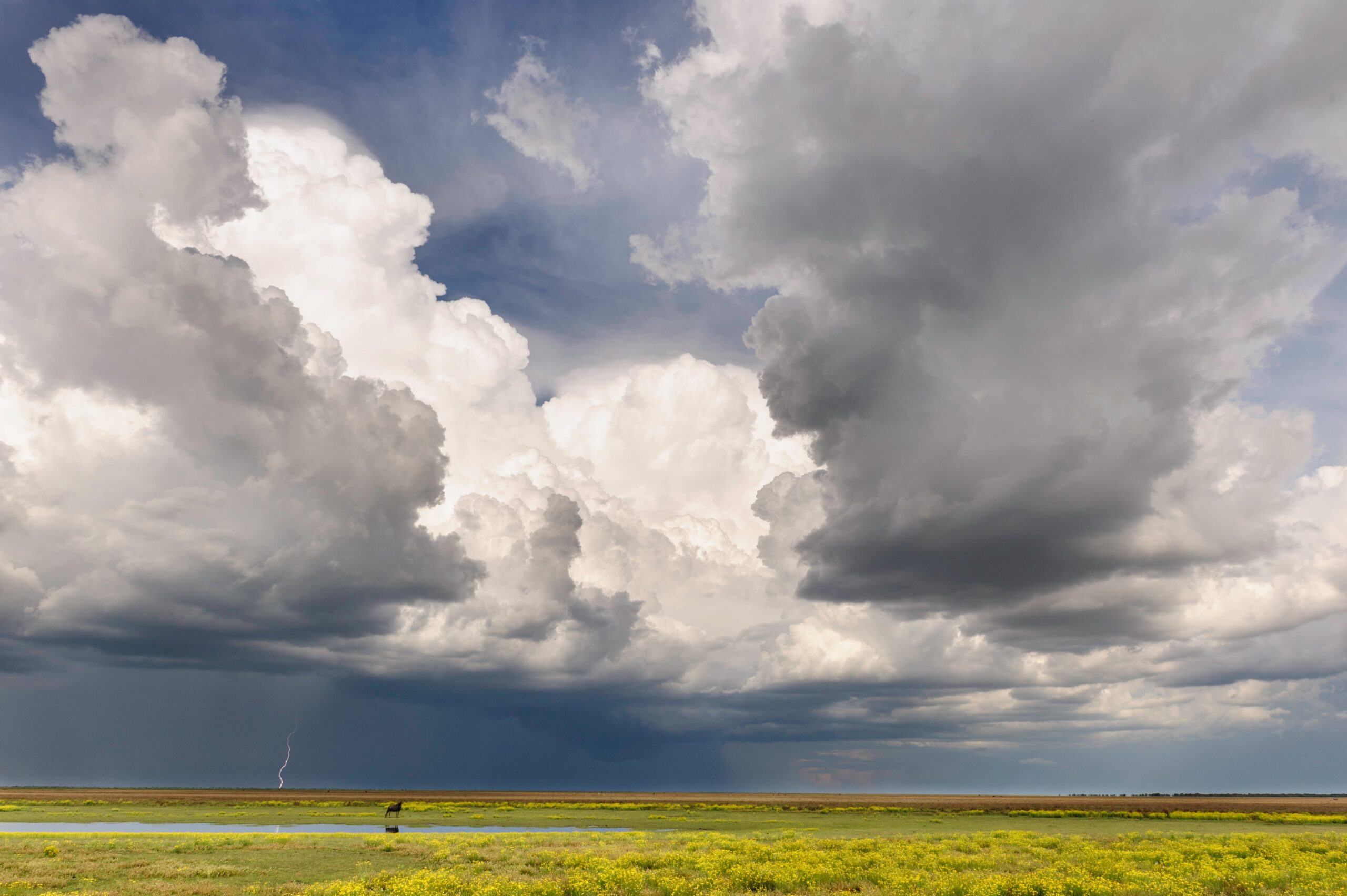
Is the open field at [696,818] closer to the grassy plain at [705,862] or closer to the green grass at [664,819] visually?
the green grass at [664,819]

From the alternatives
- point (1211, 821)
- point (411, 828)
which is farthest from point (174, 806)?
point (1211, 821)

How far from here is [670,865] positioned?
149 ft

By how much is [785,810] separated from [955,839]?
90053 millimetres

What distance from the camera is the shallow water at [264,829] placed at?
79062 mm

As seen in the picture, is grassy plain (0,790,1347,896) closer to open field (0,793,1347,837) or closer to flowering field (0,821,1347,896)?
flowering field (0,821,1347,896)

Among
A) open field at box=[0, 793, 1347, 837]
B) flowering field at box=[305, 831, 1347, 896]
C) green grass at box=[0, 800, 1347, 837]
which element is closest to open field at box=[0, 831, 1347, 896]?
flowering field at box=[305, 831, 1347, 896]

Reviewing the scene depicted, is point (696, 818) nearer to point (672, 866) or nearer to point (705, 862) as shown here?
point (705, 862)

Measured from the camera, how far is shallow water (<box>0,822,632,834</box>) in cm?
7906

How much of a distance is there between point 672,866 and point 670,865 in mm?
189

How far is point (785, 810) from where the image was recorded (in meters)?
146

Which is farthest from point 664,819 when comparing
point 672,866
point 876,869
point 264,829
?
point 876,869

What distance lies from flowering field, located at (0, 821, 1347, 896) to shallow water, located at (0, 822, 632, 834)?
617 inches

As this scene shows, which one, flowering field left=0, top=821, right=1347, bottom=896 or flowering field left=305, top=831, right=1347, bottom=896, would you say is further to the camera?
flowering field left=0, top=821, right=1347, bottom=896

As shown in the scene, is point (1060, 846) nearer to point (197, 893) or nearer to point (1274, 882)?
point (1274, 882)
